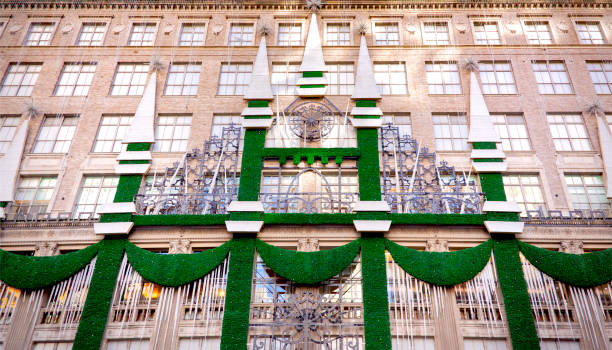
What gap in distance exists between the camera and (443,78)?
20.9 metres

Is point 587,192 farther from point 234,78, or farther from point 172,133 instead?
point 172,133

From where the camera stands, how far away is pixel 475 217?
52.7 feet

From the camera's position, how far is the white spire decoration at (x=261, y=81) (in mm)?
18609

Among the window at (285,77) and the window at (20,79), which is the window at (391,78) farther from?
the window at (20,79)

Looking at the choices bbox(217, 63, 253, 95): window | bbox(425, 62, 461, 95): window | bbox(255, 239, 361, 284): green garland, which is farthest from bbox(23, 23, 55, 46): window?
bbox(425, 62, 461, 95): window

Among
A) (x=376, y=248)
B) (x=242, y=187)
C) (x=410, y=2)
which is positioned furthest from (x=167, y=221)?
(x=410, y=2)

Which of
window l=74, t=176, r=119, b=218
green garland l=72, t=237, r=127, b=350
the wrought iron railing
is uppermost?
window l=74, t=176, r=119, b=218

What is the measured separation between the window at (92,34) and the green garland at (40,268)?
1261 cm

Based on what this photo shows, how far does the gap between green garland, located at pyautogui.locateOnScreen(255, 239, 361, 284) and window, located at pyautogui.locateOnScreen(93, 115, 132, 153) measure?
32.5 ft

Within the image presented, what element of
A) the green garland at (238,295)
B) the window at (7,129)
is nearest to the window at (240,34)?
the window at (7,129)

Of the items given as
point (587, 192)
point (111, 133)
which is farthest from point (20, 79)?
point (587, 192)

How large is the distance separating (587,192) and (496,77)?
280 inches

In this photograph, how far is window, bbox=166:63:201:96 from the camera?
2094 cm

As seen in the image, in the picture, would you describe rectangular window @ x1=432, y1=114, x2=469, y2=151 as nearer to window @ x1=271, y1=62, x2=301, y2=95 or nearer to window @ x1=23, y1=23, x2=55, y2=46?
window @ x1=271, y1=62, x2=301, y2=95
